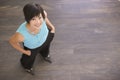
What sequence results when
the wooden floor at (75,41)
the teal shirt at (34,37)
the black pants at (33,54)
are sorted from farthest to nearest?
the wooden floor at (75,41) < the black pants at (33,54) < the teal shirt at (34,37)

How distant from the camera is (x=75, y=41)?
211cm

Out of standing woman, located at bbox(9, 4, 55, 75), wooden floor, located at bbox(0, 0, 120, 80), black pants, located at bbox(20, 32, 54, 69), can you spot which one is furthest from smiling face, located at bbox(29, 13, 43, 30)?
wooden floor, located at bbox(0, 0, 120, 80)

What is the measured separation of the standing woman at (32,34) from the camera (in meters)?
1.41

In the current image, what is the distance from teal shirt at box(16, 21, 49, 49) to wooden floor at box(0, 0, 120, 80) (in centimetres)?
32

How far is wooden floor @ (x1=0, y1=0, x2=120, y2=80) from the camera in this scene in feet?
6.06

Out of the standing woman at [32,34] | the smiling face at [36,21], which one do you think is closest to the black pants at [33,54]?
the standing woman at [32,34]

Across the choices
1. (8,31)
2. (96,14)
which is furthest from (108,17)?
(8,31)

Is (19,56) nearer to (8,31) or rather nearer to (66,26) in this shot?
(8,31)

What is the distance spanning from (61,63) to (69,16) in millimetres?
670

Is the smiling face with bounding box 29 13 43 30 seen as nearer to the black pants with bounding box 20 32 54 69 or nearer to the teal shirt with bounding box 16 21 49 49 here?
the teal shirt with bounding box 16 21 49 49

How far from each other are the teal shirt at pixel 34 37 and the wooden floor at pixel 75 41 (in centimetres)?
32

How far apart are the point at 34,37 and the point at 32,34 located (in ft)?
0.12

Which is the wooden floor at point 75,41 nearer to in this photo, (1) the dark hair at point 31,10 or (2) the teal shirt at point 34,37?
(2) the teal shirt at point 34,37

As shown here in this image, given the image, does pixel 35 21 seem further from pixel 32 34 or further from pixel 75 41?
pixel 75 41
